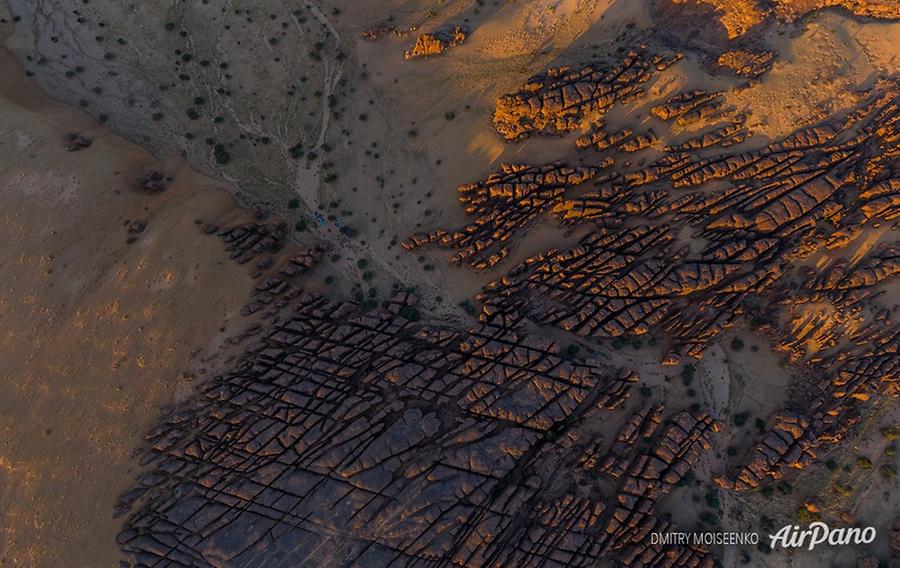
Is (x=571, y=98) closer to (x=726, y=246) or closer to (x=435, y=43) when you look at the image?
(x=435, y=43)

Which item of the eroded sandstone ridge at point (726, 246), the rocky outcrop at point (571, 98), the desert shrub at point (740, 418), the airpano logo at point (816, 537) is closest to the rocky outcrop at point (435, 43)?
the rocky outcrop at point (571, 98)

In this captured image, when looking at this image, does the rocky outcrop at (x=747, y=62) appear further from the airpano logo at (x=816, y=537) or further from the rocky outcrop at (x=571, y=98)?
the airpano logo at (x=816, y=537)

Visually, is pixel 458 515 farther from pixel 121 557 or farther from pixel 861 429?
pixel 861 429

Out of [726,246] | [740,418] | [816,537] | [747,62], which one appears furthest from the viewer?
[747,62]

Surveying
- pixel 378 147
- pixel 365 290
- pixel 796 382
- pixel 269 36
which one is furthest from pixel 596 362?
pixel 269 36

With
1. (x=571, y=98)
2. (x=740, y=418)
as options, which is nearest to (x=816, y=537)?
(x=740, y=418)

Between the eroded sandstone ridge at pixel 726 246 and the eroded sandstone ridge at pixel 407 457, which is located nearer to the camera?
the eroded sandstone ridge at pixel 407 457

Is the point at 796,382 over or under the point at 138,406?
under

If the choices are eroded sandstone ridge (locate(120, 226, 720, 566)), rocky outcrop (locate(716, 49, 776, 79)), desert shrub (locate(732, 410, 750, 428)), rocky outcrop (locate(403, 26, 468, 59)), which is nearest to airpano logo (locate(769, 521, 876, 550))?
eroded sandstone ridge (locate(120, 226, 720, 566))
